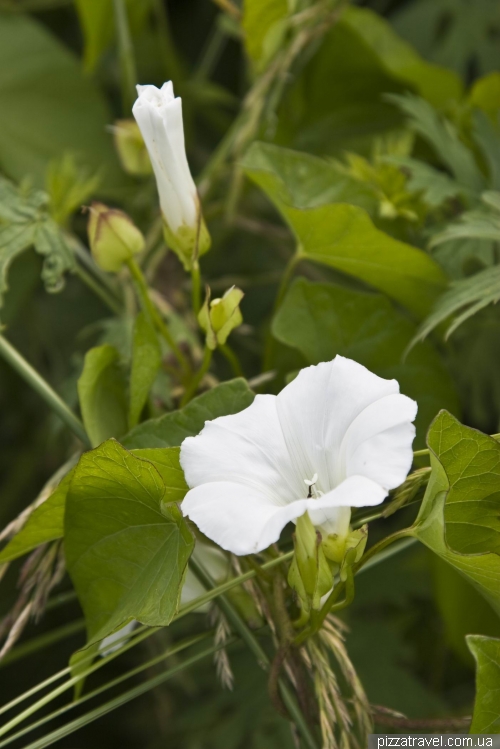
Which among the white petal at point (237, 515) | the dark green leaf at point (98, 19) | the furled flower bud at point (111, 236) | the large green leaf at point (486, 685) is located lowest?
the large green leaf at point (486, 685)

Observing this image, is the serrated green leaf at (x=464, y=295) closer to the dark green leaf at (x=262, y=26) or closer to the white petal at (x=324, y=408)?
the white petal at (x=324, y=408)

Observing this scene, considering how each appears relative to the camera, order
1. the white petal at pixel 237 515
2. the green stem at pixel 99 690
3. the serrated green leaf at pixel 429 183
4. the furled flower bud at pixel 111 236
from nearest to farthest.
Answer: the white petal at pixel 237 515, the green stem at pixel 99 690, the furled flower bud at pixel 111 236, the serrated green leaf at pixel 429 183

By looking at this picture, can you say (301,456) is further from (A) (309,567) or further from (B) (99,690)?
(B) (99,690)

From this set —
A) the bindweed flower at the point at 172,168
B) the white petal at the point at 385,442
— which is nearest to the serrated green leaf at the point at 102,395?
the bindweed flower at the point at 172,168

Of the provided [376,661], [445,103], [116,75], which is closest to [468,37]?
[445,103]

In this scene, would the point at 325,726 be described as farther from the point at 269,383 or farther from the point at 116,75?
the point at 116,75

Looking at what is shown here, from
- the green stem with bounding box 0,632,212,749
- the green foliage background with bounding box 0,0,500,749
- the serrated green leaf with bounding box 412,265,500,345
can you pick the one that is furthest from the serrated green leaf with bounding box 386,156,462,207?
the green stem with bounding box 0,632,212,749

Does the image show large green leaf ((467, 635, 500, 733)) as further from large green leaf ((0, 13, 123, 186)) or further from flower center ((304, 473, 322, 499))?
large green leaf ((0, 13, 123, 186))
